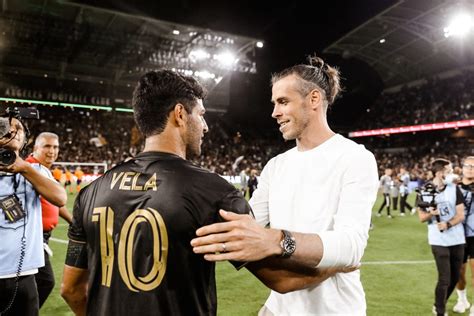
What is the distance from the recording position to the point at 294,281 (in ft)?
5.24

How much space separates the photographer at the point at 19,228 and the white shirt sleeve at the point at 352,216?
2322 mm

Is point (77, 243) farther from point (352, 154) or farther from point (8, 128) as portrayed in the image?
point (8, 128)

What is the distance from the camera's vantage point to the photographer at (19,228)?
310 centimetres

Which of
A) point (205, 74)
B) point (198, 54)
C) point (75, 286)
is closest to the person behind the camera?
point (75, 286)

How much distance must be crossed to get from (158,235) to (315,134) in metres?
1.20

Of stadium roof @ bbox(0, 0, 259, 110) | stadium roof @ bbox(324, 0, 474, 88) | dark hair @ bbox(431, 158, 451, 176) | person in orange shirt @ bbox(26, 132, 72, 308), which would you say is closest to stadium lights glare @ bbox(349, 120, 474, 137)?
stadium roof @ bbox(324, 0, 474, 88)

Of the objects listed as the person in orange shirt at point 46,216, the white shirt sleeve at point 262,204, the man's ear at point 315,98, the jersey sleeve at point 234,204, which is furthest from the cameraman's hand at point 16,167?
the man's ear at point 315,98

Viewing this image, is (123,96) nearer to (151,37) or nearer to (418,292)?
(151,37)

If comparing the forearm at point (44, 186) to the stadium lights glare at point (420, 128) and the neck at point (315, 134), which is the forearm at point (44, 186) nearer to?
the neck at point (315, 134)

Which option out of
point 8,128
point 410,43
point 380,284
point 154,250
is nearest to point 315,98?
point 154,250

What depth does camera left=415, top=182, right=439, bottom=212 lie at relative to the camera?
548 cm

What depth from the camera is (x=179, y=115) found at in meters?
1.85

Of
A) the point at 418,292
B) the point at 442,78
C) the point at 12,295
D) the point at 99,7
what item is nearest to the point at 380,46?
the point at 442,78

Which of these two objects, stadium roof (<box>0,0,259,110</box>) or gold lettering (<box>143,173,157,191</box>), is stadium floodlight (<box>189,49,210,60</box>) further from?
gold lettering (<box>143,173,157,191</box>)
